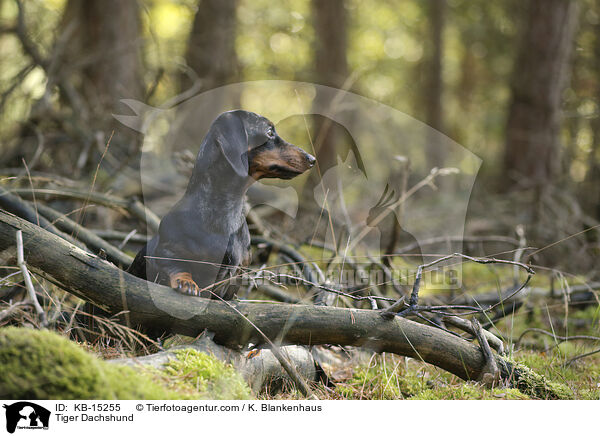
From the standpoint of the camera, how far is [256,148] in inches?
100

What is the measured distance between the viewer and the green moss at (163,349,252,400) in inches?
82.7

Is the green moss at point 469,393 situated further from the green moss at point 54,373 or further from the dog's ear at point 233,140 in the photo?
the dog's ear at point 233,140

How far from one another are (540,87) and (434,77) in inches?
300

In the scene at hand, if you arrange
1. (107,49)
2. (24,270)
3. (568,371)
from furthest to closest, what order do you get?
(107,49)
(568,371)
(24,270)

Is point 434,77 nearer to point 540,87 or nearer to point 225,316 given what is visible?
point 540,87

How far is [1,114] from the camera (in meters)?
6.22

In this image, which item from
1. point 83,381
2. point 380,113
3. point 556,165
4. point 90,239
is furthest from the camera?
point 380,113

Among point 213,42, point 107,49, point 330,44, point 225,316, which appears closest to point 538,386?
point 225,316

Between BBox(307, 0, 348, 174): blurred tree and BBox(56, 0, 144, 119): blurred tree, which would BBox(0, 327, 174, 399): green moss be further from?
BBox(307, 0, 348, 174): blurred tree

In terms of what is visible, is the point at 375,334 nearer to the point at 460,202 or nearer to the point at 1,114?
the point at 1,114
